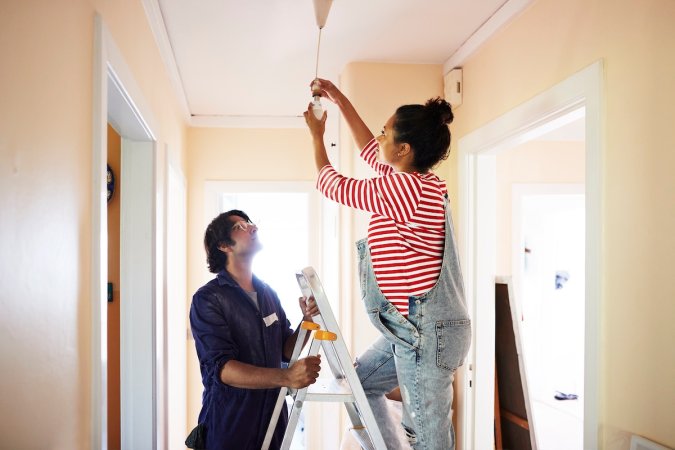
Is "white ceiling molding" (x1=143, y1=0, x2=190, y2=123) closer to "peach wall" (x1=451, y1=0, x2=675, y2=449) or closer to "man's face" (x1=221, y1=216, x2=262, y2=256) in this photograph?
"man's face" (x1=221, y1=216, x2=262, y2=256)

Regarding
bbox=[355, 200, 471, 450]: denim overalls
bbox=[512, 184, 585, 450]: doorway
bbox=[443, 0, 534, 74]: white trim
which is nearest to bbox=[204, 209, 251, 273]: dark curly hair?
bbox=[355, 200, 471, 450]: denim overalls

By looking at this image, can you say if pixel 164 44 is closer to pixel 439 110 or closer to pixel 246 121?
pixel 439 110

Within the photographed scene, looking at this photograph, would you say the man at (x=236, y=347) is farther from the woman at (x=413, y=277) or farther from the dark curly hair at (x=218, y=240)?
the woman at (x=413, y=277)

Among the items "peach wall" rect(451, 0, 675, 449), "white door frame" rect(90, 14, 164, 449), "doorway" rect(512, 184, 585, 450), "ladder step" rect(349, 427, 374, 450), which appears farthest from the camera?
"doorway" rect(512, 184, 585, 450)

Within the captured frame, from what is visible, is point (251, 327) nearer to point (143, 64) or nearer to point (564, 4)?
point (143, 64)

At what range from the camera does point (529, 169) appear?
4.57m

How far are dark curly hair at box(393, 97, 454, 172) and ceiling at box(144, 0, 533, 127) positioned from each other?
0.79 meters

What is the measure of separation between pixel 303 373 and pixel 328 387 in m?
0.16

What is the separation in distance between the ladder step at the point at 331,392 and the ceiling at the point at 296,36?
1.54 metres

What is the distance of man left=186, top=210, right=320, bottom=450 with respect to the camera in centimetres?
179

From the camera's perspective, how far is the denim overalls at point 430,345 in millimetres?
1601

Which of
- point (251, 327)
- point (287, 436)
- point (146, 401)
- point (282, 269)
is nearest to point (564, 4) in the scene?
point (251, 327)

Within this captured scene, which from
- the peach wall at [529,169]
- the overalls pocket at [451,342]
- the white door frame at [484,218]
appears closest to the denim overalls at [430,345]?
the overalls pocket at [451,342]

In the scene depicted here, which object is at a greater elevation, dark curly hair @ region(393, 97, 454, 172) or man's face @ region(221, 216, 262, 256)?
dark curly hair @ region(393, 97, 454, 172)
